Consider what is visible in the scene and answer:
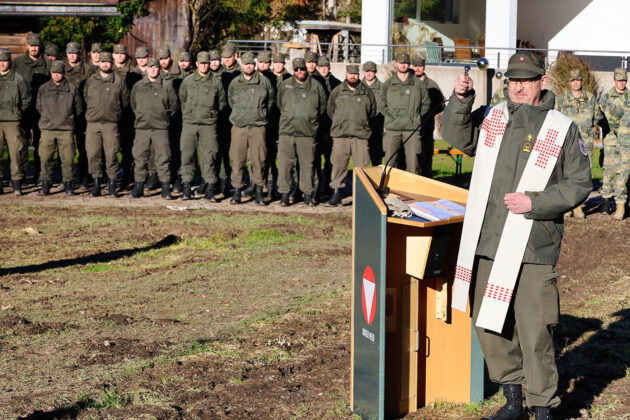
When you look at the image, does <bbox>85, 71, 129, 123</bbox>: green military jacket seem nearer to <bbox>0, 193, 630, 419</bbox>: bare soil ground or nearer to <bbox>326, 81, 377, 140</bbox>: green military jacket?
<bbox>0, 193, 630, 419</bbox>: bare soil ground

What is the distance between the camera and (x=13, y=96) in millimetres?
14633

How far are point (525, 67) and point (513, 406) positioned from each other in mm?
1939

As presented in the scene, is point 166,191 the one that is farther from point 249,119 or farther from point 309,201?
point 309,201

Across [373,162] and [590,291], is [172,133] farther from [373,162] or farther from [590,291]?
[590,291]

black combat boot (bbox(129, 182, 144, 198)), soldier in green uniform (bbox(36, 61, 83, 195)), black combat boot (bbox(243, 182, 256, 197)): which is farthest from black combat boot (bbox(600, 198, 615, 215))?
soldier in green uniform (bbox(36, 61, 83, 195))

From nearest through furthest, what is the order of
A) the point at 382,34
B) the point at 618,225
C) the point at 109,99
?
the point at 618,225 → the point at 109,99 → the point at 382,34

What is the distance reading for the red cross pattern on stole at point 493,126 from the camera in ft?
17.7

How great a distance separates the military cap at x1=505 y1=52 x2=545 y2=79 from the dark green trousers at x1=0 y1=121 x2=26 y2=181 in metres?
11.0

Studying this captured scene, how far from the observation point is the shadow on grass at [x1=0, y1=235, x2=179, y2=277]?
10.4m

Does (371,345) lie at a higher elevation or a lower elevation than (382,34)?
lower

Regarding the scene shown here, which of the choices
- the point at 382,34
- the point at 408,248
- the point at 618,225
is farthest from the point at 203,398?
the point at 382,34

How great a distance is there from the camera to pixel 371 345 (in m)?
5.67

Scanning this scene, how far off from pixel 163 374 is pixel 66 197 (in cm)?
867

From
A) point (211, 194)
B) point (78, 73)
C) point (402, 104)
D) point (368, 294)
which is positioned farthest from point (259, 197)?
point (368, 294)
